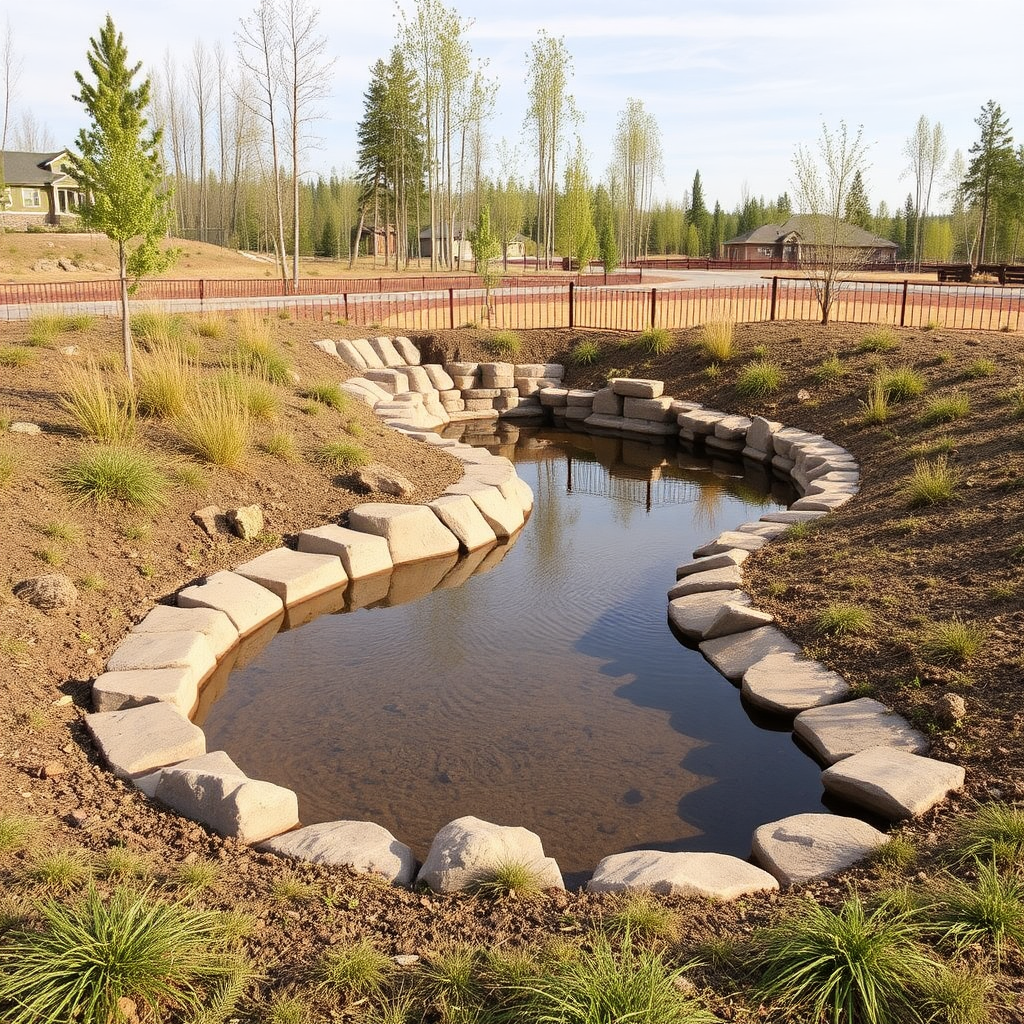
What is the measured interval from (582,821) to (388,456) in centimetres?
657

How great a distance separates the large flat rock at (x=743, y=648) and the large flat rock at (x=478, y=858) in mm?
2812

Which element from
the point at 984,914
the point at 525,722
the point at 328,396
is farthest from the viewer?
the point at 328,396

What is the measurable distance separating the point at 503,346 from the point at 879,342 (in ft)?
22.2

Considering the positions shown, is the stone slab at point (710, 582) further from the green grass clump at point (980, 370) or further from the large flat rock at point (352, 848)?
the green grass clump at point (980, 370)


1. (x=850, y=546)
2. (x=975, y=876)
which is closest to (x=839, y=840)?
(x=975, y=876)

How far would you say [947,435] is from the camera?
10477mm

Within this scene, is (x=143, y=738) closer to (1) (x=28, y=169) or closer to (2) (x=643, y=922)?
(2) (x=643, y=922)

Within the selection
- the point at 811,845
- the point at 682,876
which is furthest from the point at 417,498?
the point at 682,876

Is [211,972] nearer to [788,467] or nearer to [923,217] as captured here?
[788,467]

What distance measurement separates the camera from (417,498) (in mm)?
9891

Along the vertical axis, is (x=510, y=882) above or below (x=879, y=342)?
below

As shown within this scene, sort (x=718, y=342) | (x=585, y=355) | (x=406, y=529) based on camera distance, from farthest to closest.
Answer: (x=585, y=355) → (x=718, y=342) → (x=406, y=529)

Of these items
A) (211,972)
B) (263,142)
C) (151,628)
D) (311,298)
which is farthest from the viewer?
(263,142)

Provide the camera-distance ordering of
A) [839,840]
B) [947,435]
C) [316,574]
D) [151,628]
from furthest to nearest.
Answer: [947,435] < [316,574] < [151,628] < [839,840]
